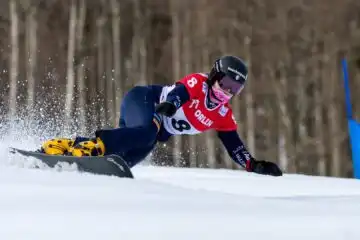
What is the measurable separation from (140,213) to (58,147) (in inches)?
101

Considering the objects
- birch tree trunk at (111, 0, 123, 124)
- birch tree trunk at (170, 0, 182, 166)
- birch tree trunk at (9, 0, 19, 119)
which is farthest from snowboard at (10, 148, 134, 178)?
birch tree trunk at (9, 0, 19, 119)

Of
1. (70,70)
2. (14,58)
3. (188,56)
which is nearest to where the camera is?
(188,56)

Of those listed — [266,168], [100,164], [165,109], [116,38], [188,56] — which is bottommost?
[266,168]

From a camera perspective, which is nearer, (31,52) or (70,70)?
(70,70)

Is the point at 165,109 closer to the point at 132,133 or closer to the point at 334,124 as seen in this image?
the point at 132,133

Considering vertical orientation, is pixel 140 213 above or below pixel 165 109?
below

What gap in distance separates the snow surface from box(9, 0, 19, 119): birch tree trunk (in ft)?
59.5

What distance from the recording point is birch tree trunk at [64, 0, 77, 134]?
67.7 feet

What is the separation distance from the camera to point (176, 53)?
784 inches

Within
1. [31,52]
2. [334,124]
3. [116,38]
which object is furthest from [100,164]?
[31,52]

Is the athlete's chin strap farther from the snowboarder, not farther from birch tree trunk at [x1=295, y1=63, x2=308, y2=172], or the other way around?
birch tree trunk at [x1=295, y1=63, x2=308, y2=172]

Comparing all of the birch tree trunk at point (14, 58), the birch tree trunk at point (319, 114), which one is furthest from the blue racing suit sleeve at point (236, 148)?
the birch tree trunk at point (14, 58)

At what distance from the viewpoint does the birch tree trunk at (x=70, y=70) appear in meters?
20.6

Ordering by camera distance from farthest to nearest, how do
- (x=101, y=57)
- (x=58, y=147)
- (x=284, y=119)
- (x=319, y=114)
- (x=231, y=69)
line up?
1. (x=101, y=57)
2. (x=284, y=119)
3. (x=319, y=114)
4. (x=231, y=69)
5. (x=58, y=147)
